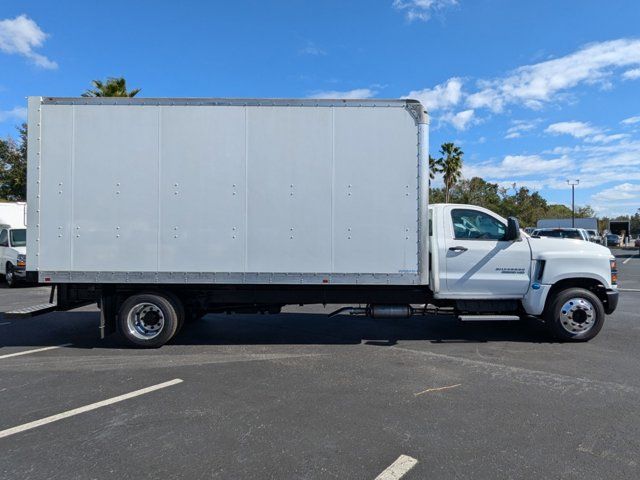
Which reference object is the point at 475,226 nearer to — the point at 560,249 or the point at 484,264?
the point at 484,264

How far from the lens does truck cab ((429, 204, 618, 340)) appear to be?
6262mm

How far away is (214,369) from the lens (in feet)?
17.3

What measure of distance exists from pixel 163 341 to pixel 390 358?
3.27 meters

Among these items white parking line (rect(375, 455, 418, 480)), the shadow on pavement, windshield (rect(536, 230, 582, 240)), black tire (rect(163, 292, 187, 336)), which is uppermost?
windshield (rect(536, 230, 582, 240))

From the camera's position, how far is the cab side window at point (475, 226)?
6.38 metres

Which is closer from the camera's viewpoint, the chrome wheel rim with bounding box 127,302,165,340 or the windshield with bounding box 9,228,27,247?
the chrome wheel rim with bounding box 127,302,165,340

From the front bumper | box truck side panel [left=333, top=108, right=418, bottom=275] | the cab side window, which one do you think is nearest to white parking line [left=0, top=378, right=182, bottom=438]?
box truck side panel [left=333, top=108, right=418, bottom=275]

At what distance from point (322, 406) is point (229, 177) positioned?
10.7 ft

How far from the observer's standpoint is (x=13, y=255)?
13258 mm

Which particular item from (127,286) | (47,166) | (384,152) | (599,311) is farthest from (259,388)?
(599,311)

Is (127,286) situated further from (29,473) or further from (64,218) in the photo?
(29,473)

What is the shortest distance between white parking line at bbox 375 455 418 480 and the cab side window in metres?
3.85

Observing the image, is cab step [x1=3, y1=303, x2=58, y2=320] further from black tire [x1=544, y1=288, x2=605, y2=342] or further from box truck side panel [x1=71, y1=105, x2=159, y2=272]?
black tire [x1=544, y1=288, x2=605, y2=342]

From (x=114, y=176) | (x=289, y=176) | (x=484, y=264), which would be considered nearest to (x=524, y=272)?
(x=484, y=264)
